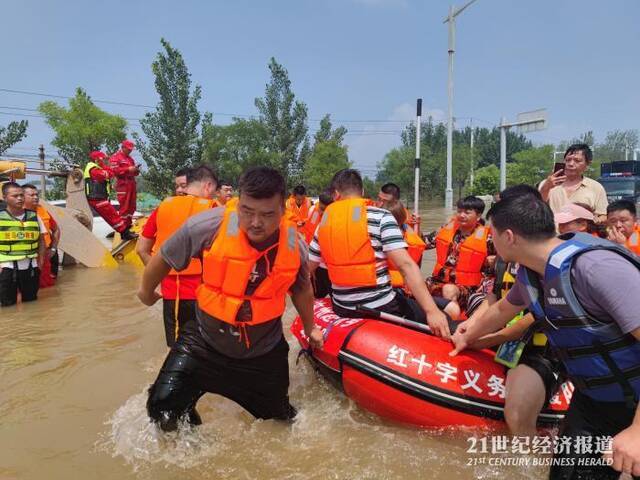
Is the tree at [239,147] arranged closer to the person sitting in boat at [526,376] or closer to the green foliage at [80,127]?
the green foliage at [80,127]

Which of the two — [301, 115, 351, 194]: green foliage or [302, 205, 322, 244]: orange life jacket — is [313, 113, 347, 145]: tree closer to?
[301, 115, 351, 194]: green foliage

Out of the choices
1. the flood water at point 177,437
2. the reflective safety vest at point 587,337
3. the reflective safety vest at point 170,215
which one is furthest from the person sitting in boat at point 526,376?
the reflective safety vest at point 170,215

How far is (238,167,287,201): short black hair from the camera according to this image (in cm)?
200

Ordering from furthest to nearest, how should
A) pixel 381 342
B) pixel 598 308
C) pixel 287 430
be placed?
pixel 381 342, pixel 287 430, pixel 598 308

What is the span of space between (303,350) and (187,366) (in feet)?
4.36

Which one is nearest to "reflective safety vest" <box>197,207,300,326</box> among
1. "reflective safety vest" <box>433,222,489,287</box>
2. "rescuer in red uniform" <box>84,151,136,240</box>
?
"reflective safety vest" <box>433,222,489,287</box>

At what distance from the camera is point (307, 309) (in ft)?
8.33

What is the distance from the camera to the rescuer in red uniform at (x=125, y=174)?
8172mm

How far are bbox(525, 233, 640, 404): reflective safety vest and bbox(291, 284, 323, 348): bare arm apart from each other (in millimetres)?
1178

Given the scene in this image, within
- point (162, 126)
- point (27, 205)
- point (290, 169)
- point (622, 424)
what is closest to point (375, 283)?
point (622, 424)

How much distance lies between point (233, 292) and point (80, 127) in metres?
23.8

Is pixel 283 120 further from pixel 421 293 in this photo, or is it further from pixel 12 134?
pixel 421 293

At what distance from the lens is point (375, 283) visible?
3035 millimetres

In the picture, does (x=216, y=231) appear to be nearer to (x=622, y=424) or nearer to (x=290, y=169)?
(x=622, y=424)
